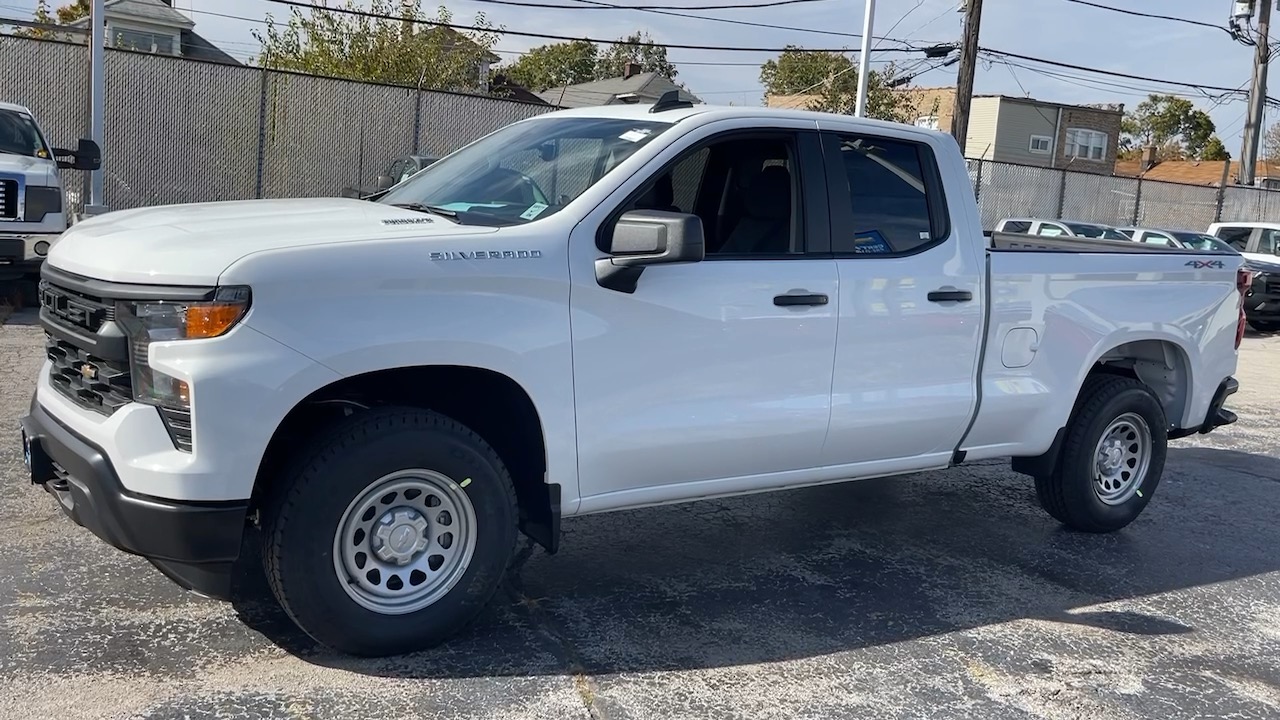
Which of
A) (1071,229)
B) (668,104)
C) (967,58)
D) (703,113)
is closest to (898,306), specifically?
(703,113)

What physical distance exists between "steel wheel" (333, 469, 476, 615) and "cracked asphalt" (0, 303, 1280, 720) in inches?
10.0

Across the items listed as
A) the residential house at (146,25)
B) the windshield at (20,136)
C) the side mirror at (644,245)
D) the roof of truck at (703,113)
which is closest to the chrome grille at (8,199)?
the windshield at (20,136)

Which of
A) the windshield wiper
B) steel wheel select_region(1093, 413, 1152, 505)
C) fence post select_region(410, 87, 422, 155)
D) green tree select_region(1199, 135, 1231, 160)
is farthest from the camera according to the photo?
green tree select_region(1199, 135, 1231, 160)

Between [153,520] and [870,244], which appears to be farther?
[870,244]

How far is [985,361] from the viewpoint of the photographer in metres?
5.32

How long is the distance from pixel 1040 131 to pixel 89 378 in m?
53.9

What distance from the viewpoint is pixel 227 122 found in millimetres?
19031

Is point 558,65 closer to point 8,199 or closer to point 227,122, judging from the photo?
point 227,122

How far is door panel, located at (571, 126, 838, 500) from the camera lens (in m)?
4.24

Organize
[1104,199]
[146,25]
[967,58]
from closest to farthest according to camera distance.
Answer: [967,58], [1104,199], [146,25]

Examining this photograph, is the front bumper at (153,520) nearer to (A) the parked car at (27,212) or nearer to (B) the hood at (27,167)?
(A) the parked car at (27,212)

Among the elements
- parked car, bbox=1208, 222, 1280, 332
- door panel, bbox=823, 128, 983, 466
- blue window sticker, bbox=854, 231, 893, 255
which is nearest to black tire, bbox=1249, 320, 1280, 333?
parked car, bbox=1208, 222, 1280, 332

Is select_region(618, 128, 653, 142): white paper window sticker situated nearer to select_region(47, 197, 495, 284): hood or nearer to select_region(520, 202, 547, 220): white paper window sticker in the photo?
select_region(520, 202, 547, 220): white paper window sticker

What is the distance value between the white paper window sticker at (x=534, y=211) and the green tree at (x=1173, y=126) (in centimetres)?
8902
